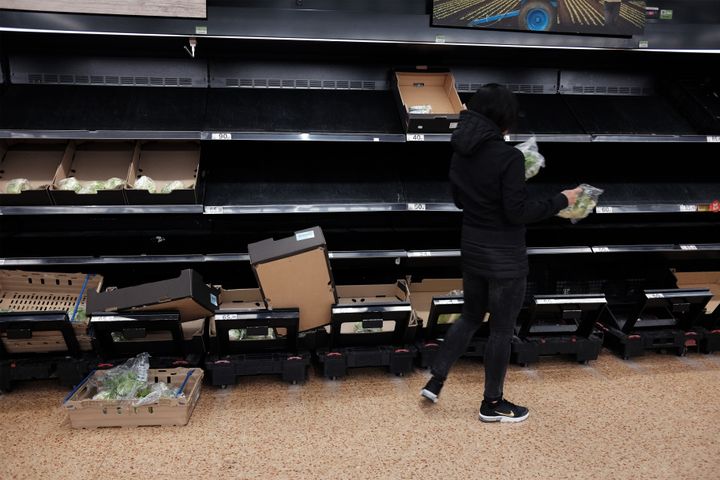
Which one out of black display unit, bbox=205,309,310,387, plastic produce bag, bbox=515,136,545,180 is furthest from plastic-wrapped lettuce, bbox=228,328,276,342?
plastic produce bag, bbox=515,136,545,180

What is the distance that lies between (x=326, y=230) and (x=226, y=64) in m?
1.23

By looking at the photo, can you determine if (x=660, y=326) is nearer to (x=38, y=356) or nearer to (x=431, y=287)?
(x=431, y=287)

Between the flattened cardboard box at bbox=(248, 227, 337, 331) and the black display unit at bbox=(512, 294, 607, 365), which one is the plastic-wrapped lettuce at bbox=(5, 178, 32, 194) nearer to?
the flattened cardboard box at bbox=(248, 227, 337, 331)

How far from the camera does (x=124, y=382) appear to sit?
8.75 feet

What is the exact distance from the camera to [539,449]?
8.07ft

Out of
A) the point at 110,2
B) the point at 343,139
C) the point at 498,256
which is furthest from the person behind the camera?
the point at 343,139

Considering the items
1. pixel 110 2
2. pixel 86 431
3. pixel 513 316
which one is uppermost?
pixel 110 2

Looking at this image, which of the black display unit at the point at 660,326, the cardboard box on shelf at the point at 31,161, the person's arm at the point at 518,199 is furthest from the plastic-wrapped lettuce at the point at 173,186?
the black display unit at the point at 660,326

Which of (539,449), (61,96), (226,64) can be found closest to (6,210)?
(61,96)

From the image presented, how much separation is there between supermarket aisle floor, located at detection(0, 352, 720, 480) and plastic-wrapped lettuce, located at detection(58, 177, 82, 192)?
1089 mm

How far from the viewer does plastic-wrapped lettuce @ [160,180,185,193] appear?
294cm

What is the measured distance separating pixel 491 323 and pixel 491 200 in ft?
1.97

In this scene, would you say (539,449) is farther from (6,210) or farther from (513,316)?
(6,210)

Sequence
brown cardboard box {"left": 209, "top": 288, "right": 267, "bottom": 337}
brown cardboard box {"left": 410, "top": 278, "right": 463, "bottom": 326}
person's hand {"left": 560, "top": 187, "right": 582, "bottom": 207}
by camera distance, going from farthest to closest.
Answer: brown cardboard box {"left": 410, "top": 278, "right": 463, "bottom": 326}, brown cardboard box {"left": 209, "top": 288, "right": 267, "bottom": 337}, person's hand {"left": 560, "top": 187, "right": 582, "bottom": 207}
